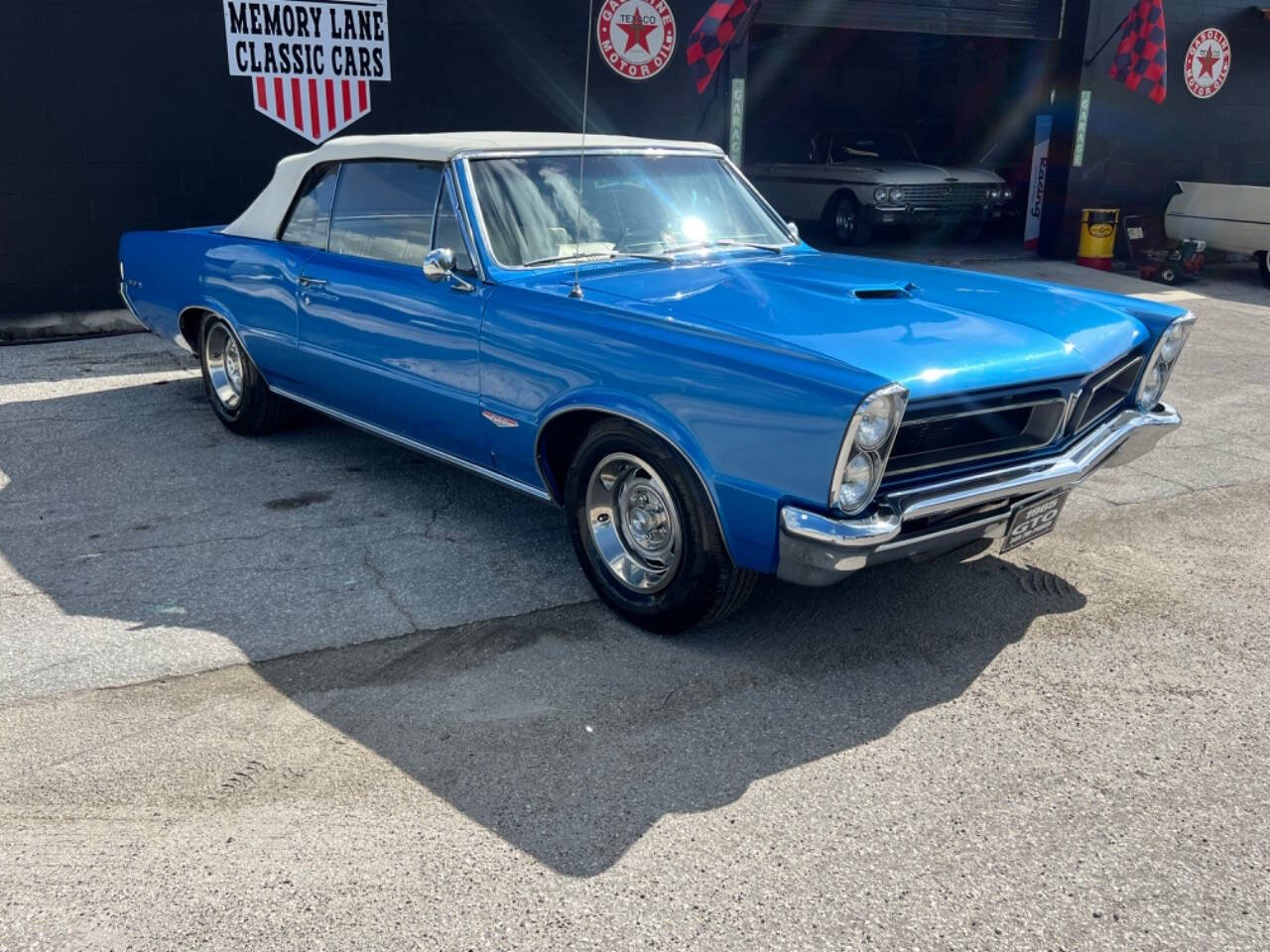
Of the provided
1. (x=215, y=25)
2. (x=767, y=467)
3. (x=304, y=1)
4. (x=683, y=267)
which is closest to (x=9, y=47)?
(x=215, y=25)

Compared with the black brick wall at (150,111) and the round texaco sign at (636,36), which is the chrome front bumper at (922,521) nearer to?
the black brick wall at (150,111)

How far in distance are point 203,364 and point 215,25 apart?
165 inches

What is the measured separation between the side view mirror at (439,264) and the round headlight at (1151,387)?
2578mm

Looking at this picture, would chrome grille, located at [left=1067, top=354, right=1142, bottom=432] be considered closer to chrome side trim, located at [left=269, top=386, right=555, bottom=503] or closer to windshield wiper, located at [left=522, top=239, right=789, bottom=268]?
windshield wiper, located at [left=522, top=239, right=789, bottom=268]

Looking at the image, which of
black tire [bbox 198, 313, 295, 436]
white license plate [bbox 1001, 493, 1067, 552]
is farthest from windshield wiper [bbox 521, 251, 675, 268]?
black tire [bbox 198, 313, 295, 436]

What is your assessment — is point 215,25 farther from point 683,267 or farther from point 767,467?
point 767,467

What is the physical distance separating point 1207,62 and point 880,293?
43.7 ft

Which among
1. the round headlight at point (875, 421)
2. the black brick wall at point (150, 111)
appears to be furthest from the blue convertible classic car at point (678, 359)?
the black brick wall at point (150, 111)

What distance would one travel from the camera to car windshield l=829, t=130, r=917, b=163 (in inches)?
632

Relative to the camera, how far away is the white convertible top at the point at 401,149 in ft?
15.7

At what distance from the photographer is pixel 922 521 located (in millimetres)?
3447

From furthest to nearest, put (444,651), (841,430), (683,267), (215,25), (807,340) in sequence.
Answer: (215,25) → (683,267) → (444,651) → (807,340) → (841,430)

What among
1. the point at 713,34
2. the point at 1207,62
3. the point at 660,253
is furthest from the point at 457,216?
the point at 1207,62

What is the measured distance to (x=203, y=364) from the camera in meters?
6.46
